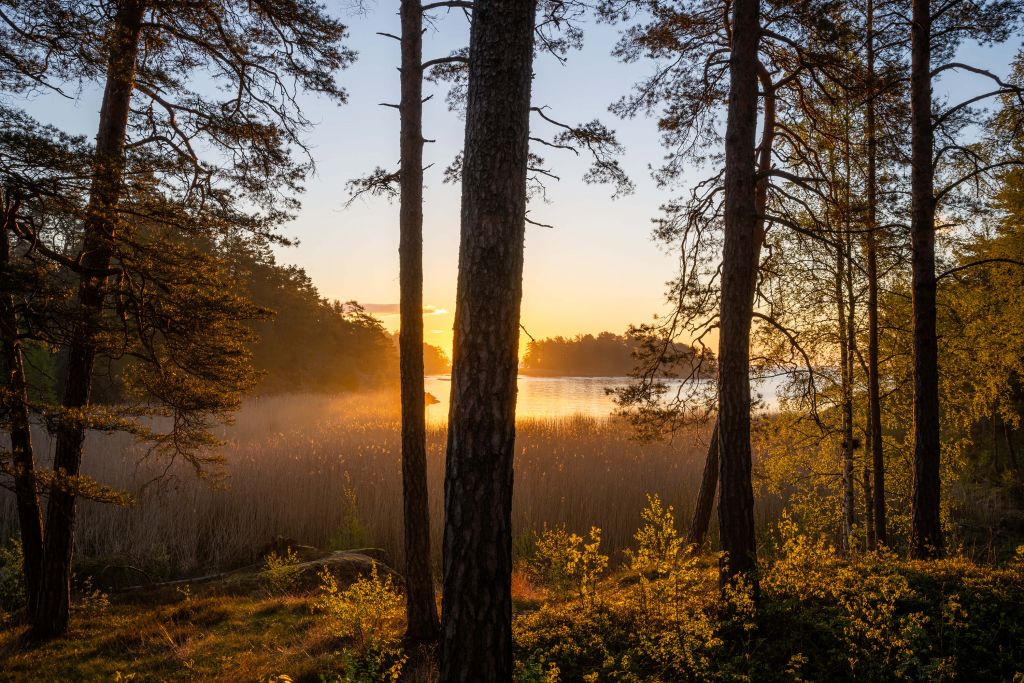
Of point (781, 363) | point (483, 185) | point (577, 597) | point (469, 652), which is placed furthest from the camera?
point (781, 363)

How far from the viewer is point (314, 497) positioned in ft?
35.8

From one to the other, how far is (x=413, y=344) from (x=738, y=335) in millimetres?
3201

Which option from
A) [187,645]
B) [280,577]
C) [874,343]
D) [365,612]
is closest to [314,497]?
[280,577]

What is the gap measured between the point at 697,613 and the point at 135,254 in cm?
617

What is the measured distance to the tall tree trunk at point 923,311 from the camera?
269 inches

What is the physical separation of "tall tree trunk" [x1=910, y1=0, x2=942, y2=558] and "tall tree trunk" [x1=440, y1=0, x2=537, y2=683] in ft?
20.2

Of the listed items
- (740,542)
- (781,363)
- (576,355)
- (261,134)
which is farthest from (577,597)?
(576,355)

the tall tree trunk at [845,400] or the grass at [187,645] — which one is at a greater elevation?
the tall tree trunk at [845,400]

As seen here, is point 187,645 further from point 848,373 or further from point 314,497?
point 848,373

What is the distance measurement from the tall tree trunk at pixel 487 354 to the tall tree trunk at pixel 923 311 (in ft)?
20.2

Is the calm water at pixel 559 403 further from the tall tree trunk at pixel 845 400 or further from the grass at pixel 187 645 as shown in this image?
the grass at pixel 187 645

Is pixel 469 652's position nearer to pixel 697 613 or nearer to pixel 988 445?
pixel 697 613

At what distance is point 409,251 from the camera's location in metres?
5.70

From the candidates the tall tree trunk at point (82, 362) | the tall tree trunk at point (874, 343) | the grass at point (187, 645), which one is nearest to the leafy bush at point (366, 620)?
the grass at point (187, 645)
